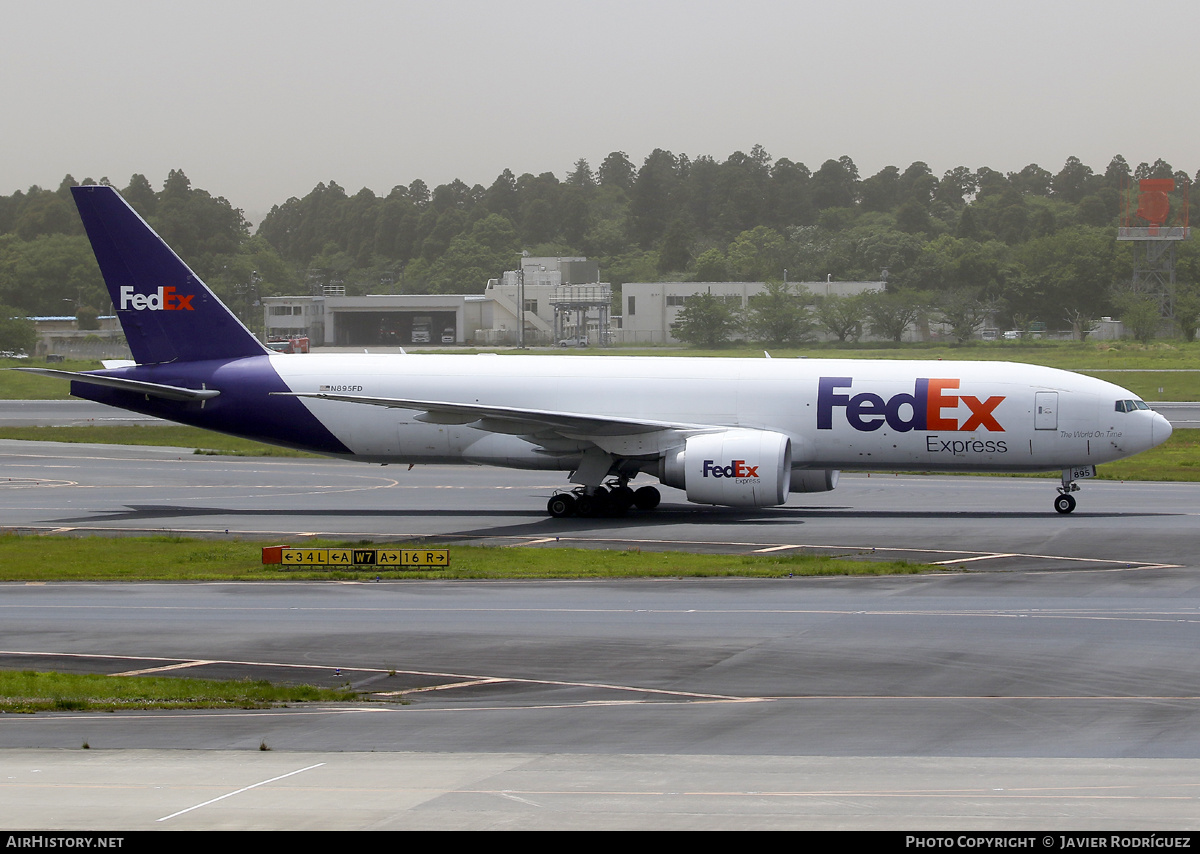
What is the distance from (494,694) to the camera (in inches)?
731

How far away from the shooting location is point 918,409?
125 ft

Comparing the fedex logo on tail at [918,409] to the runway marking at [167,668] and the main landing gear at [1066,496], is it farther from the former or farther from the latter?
the runway marking at [167,668]

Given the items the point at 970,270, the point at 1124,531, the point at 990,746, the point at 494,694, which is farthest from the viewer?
the point at 970,270

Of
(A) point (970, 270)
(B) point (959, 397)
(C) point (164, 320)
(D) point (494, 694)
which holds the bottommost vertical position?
(D) point (494, 694)

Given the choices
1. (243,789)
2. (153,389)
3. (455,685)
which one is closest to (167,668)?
(455,685)

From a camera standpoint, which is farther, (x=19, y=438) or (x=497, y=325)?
(x=497, y=325)

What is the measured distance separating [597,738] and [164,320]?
3099 centimetres

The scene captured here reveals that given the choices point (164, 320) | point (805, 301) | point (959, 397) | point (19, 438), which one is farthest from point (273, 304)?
point (959, 397)

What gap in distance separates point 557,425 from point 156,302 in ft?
48.7

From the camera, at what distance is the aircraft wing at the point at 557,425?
37.2 meters

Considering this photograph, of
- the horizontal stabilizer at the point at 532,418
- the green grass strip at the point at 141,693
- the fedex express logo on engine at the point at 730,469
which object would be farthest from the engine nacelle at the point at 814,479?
the green grass strip at the point at 141,693

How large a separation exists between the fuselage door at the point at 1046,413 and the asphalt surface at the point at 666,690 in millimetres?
3173

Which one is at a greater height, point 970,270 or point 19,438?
point 970,270

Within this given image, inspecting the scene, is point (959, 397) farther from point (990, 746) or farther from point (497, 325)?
point (497, 325)
